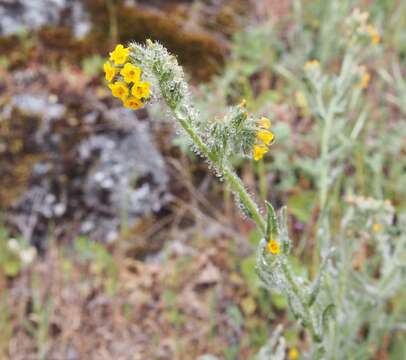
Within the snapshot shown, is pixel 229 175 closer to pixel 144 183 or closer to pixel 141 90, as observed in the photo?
pixel 141 90

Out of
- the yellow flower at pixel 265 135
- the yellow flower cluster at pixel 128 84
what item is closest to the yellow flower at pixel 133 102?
the yellow flower cluster at pixel 128 84

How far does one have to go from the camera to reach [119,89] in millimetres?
1348

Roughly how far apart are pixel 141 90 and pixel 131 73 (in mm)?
53

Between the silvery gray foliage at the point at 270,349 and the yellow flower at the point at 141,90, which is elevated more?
the yellow flower at the point at 141,90

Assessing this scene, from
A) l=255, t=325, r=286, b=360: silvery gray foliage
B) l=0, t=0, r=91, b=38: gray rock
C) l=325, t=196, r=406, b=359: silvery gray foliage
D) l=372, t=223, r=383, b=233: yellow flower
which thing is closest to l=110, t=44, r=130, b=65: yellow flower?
l=255, t=325, r=286, b=360: silvery gray foliage

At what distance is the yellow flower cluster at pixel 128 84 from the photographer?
1.35 metres

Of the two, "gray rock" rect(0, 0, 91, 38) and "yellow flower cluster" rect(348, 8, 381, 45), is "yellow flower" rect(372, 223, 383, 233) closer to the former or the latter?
"yellow flower cluster" rect(348, 8, 381, 45)

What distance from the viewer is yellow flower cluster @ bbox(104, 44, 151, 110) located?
4.42 feet

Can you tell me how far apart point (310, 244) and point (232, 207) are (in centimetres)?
47

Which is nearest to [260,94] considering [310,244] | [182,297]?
[310,244]

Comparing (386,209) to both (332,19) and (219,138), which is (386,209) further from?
(332,19)

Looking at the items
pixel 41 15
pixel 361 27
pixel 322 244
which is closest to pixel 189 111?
pixel 322 244

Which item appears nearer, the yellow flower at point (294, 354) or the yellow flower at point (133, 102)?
the yellow flower at point (133, 102)

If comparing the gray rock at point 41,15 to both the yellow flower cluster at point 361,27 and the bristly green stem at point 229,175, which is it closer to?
the yellow flower cluster at point 361,27
